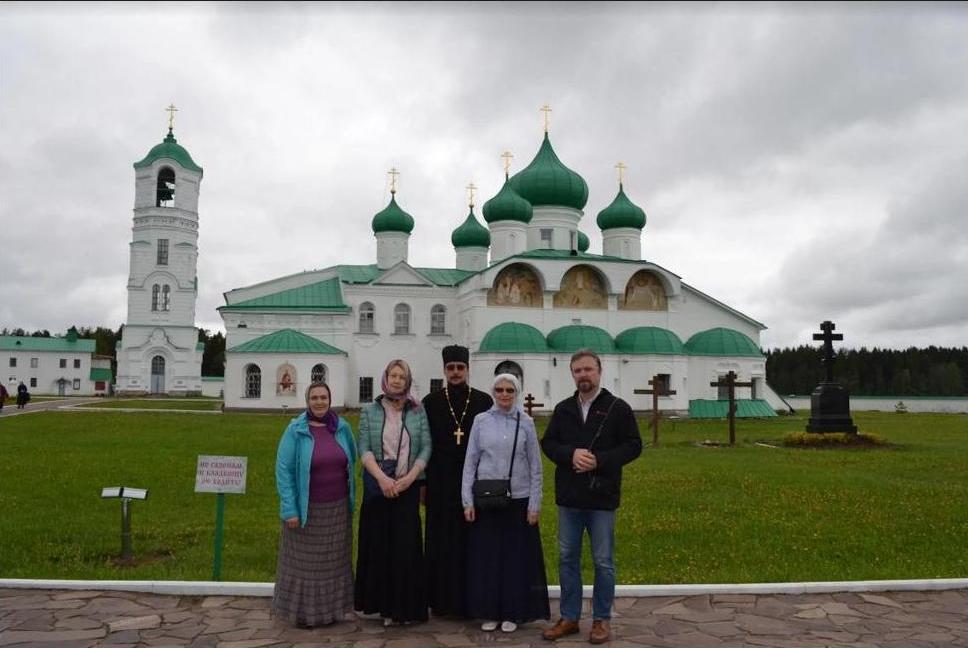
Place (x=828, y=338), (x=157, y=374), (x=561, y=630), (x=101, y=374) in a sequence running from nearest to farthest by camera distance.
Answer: (x=561, y=630), (x=828, y=338), (x=157, y=374), (x=101, y=374)

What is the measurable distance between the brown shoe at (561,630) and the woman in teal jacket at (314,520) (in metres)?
1.48

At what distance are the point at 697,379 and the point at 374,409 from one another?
2989 centimetres

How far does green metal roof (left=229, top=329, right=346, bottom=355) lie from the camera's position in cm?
3250

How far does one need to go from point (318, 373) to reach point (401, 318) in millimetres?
4971

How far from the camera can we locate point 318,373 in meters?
33.7

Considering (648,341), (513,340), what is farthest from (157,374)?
(648,341)

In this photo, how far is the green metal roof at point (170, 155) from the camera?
1763 inches

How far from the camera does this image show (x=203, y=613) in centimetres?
580

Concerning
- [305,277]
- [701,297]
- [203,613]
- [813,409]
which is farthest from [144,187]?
[203,613]

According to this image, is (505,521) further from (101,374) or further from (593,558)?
(101,374)

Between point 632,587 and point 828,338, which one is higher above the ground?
point 828,338

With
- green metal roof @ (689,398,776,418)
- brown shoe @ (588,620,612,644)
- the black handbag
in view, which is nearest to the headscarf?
the black handbag

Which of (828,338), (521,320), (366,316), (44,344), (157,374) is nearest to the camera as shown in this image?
(828,338)

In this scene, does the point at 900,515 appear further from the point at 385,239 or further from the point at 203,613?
the point at 385,239
